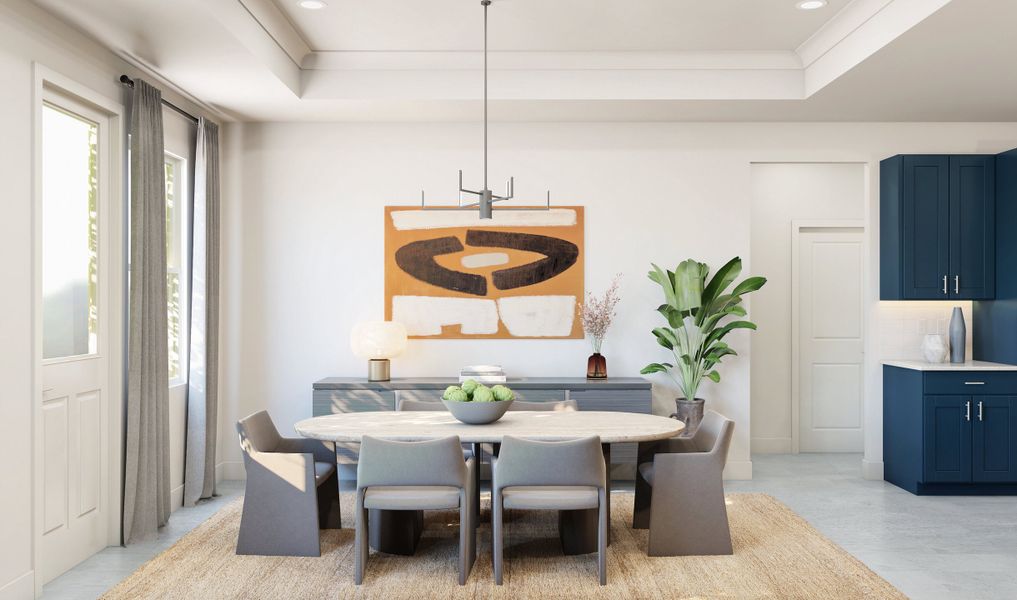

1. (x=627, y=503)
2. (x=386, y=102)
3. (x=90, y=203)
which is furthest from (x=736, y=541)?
(x=90, y=203)

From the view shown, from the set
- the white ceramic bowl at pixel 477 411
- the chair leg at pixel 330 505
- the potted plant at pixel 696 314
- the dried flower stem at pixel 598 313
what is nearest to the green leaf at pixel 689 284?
the potted plant at pixel 696 314

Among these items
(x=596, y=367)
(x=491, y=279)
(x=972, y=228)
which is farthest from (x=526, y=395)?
(x=972, y=228)

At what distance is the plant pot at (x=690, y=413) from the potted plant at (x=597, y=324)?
57 cm

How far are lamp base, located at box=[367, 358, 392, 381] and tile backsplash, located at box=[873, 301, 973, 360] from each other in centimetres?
361

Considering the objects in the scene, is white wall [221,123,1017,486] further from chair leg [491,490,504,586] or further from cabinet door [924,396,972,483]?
chair leg [491,490,504,586]

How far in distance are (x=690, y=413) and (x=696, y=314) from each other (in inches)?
27.2

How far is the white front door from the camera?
3859mm

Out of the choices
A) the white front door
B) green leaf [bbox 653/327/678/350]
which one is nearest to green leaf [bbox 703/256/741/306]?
green leaf [bbox 653/327/678/350]

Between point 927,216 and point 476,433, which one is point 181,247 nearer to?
point 476,433

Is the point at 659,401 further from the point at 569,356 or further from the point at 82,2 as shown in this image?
the point at 82,2

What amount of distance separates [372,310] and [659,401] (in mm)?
Answer: 2230

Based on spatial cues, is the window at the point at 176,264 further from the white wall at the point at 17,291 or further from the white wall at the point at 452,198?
the white wall at the point at 17,291

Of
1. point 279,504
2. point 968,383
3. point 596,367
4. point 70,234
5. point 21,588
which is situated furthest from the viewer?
point 596,367

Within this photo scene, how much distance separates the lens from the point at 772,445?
7102 mm
